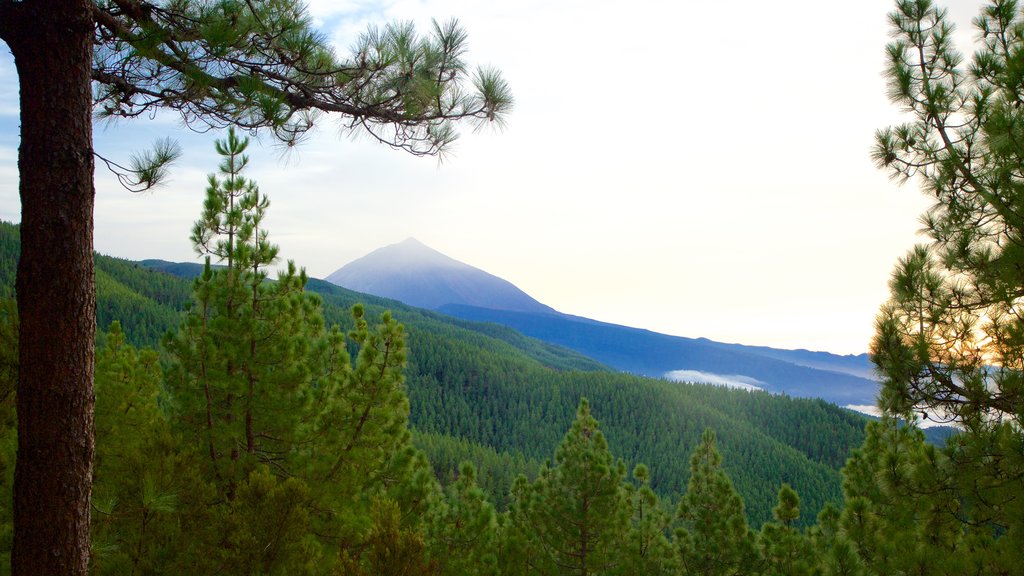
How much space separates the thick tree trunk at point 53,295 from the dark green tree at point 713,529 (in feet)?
37.6

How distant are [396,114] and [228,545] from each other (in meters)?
4.33

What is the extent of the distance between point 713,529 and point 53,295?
12296 millimetres

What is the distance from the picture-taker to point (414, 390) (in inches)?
5477

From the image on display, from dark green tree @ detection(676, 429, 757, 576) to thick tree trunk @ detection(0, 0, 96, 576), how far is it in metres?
11.5

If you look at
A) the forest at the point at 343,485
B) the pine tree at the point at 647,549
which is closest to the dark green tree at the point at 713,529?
the forest at the point at 343,485

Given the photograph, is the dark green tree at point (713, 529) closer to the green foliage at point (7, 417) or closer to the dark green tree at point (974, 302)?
the dark green tree at point (974, 302)

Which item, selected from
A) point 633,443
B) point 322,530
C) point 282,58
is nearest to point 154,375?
point 322,530

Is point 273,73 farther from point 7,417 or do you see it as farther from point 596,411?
point 596,411

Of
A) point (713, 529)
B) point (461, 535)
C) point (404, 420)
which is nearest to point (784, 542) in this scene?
point (713, 529)

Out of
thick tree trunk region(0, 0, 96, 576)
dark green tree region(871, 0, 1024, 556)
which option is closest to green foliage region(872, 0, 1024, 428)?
dark green tree region(871, 0, 1024, 556)

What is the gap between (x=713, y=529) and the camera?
1284 cm

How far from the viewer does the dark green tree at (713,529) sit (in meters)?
12.5

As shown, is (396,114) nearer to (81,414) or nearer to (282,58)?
(282,58)

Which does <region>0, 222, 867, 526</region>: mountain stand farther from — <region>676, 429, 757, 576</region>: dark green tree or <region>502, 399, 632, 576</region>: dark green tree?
<region>676, 429, 757, 576</region>: dark green tree
